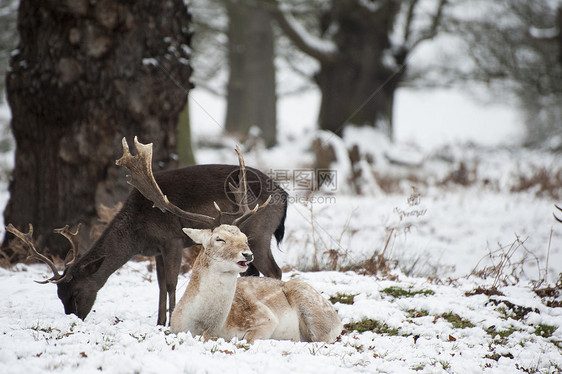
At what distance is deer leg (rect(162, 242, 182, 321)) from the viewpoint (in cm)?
458

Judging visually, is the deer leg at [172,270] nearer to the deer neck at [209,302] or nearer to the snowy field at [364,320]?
the snowy field at [364,320]

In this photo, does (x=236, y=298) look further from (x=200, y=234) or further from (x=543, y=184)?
(x=543, y=184)

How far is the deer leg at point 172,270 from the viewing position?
4578 mm

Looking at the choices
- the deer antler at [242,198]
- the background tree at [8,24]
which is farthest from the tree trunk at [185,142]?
the background tree at [8,24]

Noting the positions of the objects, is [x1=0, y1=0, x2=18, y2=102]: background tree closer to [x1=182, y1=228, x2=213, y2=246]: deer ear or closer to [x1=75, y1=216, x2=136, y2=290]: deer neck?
[x1=75, y1=216, x2=136, y2=290]: deer neck

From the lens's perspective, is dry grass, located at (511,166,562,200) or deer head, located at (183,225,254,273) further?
dry grass, located at (511,166,562,200)

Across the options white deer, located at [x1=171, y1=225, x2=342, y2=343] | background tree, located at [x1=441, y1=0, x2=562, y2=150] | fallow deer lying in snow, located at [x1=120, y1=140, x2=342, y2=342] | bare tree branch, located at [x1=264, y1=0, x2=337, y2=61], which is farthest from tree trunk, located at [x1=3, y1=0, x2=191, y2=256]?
background tree, located at [x1=441, y1=0, x2=562, y2=150]

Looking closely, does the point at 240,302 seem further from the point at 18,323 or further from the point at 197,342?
the point at 18,323

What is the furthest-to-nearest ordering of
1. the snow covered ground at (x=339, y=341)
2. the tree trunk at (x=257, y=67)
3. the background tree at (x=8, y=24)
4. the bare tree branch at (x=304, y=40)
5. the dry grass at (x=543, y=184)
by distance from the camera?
the tree trunk at (x=257, y=67) → the bare tree branch at (x=304, y=40) → the background tree at (x=8, y=24) → the dry grass at (x=543, y=184) → the snow covered ground at (x=339, y=341)

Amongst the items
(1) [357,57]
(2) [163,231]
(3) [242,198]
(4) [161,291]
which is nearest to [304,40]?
(1) [357,57]

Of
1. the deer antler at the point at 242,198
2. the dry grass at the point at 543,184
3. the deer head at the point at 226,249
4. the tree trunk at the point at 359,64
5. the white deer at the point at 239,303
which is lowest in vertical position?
the dry grass at the point at 543,184

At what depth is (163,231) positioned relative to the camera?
187 inches

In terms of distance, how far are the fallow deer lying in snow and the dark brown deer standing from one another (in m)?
A: 0.14

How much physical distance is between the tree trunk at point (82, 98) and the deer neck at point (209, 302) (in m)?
2.75
